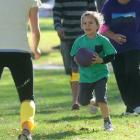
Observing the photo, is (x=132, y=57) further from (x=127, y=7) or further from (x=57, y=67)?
(x=57, y=67)

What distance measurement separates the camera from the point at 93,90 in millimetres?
9562

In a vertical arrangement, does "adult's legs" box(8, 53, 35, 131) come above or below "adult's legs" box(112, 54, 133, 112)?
above

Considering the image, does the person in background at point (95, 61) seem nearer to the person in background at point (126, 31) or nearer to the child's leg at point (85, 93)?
the child's leg at point (85, 93)

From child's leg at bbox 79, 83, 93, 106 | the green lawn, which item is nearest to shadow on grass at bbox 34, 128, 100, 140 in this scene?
the green lawn

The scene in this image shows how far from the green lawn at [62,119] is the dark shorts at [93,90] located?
39cm

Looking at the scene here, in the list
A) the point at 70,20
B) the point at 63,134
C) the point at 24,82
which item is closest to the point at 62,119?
the point at 63,134

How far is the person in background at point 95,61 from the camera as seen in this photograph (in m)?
9.26

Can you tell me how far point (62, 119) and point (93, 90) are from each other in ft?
4.47

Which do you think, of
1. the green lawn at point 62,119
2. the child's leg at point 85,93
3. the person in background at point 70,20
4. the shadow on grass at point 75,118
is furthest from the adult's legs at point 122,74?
the child's leg at point 85,93

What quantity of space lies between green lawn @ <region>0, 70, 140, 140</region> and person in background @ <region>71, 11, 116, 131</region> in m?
0.40

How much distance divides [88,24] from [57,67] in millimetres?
13812

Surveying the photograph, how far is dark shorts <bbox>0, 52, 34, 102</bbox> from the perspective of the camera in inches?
326

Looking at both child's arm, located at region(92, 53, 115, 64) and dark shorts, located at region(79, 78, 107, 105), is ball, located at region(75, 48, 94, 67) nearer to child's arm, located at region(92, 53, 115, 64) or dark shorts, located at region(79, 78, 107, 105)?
child's arm, located at region(92, 53, 115, 64)

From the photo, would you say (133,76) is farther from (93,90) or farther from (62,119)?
(93,90)
